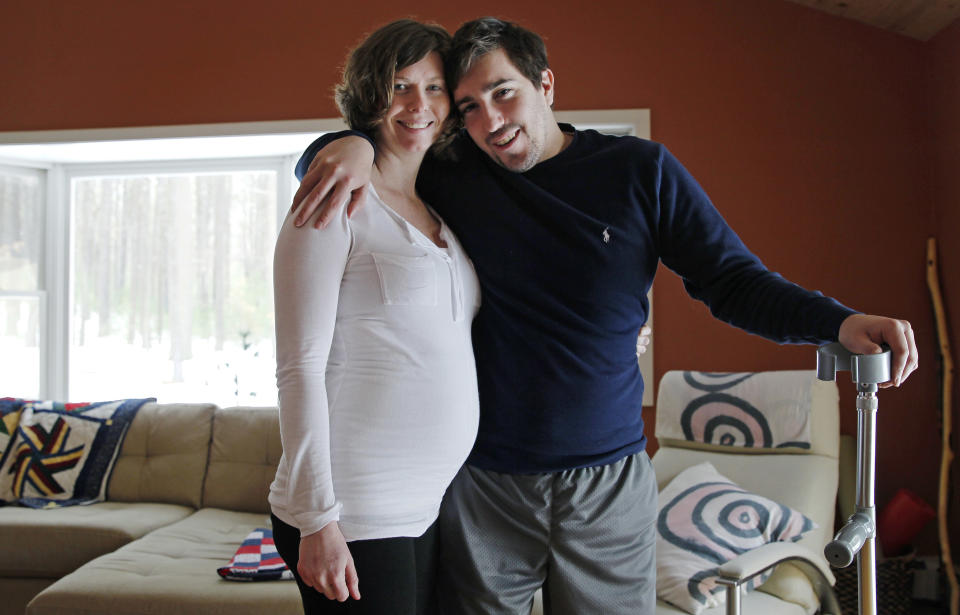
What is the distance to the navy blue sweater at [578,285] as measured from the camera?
1405 mm

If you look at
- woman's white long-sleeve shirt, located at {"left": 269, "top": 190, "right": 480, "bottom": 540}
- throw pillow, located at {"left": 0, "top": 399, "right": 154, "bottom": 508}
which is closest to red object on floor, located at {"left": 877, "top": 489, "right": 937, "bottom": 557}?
woman's white long-sleeve shirt, located at {"left": 269, "top": 190, "right": 480, "bottom": 540}

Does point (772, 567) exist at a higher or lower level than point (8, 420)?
lower

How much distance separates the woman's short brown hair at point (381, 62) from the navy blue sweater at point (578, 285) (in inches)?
3.7

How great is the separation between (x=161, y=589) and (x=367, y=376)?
5.18ft

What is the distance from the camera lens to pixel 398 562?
1268 mm

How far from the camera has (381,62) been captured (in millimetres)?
1401

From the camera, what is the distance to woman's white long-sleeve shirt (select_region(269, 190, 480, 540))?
1.19 meters

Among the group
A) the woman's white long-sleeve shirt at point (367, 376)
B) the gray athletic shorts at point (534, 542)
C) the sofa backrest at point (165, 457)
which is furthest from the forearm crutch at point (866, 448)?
the sofa backrest at point (165, 457)

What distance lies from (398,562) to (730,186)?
2.74m

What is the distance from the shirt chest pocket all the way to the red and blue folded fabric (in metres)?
1.43

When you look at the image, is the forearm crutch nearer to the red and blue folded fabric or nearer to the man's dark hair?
the man's dark hair

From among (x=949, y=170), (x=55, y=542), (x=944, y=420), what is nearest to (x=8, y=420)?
(x=55, y=542)

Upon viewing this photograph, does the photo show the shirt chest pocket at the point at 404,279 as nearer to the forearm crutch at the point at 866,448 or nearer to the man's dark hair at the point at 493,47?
the man's dark hair at the point at 493,47

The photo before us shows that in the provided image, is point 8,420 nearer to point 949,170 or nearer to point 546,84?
point 546,84
